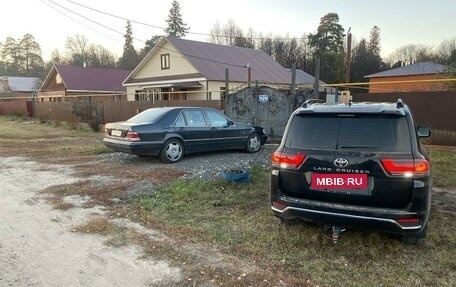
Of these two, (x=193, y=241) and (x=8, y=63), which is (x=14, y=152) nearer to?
(x=193, y=241)

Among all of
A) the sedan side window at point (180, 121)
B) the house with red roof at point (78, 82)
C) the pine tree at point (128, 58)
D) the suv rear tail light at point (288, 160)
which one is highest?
the pine tree at point (128, 58)

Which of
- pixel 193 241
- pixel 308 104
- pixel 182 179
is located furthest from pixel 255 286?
pixel 182 179

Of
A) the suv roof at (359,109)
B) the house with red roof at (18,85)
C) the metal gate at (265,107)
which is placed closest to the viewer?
the suv roof at (359,109)

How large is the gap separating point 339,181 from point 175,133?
5.88 meters

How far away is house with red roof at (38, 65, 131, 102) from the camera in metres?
39.6

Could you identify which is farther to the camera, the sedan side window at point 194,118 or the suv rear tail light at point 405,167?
the sedan side window at point 194,118

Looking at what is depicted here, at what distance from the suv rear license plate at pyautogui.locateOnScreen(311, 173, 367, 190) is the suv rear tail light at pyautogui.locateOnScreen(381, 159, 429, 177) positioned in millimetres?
232

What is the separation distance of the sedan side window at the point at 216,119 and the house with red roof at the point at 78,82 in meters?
30.8

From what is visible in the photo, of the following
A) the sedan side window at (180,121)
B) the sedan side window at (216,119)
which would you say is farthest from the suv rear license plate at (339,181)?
the sedan side window at (216,119)

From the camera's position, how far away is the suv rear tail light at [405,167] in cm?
337

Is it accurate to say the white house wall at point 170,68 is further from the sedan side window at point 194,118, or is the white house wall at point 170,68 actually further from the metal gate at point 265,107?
the sedan side window at point 194,118

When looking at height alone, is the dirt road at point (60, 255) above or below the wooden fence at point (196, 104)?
below

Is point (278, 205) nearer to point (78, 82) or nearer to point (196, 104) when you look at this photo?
point (196, 104)

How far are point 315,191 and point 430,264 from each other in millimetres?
1320
